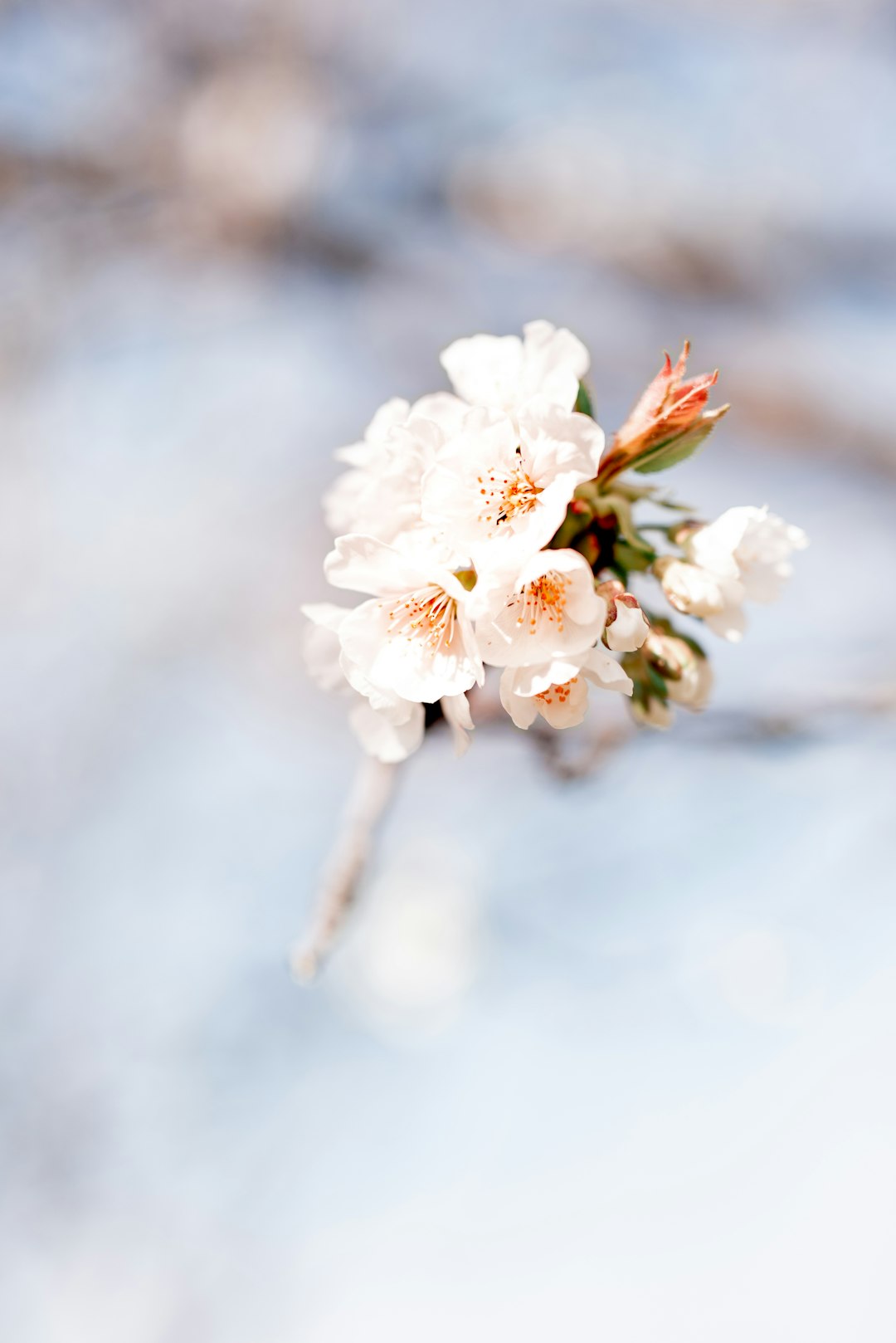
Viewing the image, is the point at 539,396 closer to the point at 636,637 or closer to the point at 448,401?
the point at 448,401

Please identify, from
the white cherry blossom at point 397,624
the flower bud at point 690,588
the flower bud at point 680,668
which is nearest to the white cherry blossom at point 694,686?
the flower bud at point 680,668

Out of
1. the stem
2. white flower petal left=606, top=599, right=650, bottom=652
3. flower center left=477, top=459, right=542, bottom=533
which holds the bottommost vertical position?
the stem

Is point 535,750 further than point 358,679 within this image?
Yes

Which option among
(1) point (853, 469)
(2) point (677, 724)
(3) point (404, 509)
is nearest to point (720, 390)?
(1) point (853, 469)

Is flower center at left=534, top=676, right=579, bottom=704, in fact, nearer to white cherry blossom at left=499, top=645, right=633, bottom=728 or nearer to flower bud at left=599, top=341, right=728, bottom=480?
white cherry blossom at left=499, top=645, right=633, bottom=728

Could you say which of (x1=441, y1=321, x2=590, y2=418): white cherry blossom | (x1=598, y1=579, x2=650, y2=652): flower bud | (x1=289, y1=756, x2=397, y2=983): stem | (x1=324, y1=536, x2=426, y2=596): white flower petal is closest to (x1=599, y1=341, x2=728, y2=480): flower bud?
(x1=441, y1=321, x2=590, y2=418): white cherry blossom

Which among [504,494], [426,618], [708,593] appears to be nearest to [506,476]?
[504,494]

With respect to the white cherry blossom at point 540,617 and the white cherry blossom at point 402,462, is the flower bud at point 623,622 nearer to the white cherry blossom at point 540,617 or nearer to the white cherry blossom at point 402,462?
the white cherry blossom at point 540,617
